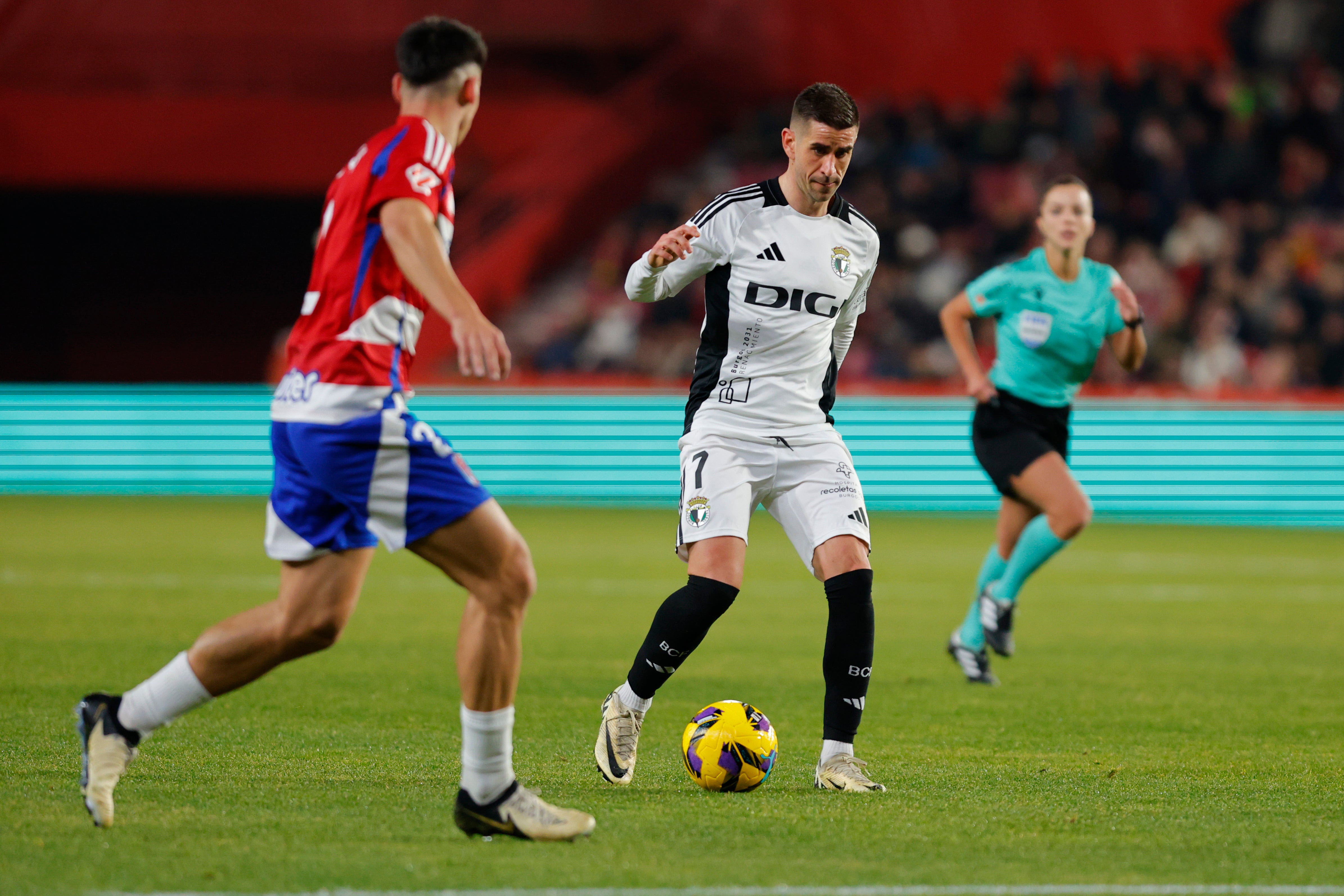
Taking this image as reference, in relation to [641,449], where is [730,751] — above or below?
below

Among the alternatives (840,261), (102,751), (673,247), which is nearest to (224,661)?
(102,751)

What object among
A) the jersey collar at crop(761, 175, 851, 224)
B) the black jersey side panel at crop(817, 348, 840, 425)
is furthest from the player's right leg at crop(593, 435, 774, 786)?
the jersey collar at crop(761, 175, 851, 224)

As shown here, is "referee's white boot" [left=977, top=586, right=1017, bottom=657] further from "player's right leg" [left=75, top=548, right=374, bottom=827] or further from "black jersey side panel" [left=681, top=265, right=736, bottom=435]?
"player's right leg" [left=75, top=548, right=374, bottom=827]

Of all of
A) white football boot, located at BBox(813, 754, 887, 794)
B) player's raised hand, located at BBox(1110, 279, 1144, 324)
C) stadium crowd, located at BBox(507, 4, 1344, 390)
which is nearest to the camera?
white football boot, located at BBox(813, 754, 887, 794)

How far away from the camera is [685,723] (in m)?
7.02

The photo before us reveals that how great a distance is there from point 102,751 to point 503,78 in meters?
22.0

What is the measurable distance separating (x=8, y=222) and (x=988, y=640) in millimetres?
22580

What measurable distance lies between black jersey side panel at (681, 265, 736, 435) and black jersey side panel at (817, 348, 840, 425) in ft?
0.07

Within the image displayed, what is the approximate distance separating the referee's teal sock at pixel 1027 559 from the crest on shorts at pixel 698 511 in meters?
3.36

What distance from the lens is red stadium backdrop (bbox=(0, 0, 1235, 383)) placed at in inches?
966

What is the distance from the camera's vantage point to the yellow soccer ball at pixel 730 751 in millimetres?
5523

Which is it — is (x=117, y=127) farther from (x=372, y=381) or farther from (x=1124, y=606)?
(x=372, y=381)

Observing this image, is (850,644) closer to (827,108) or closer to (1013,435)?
(827,108)

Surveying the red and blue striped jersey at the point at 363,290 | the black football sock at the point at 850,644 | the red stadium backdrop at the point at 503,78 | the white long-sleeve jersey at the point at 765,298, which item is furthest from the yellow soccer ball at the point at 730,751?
the red stadium backdrop at the point at 503,78
